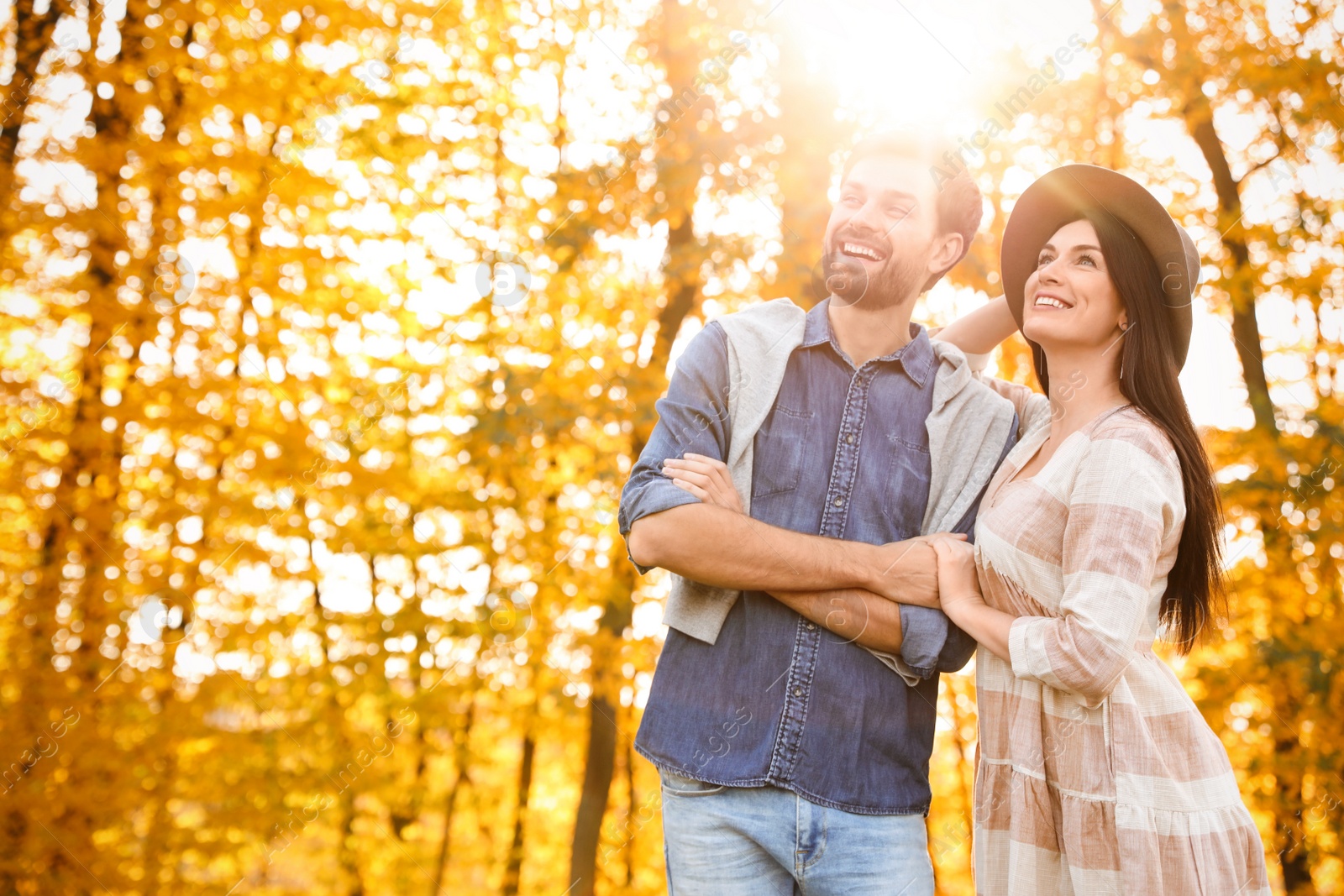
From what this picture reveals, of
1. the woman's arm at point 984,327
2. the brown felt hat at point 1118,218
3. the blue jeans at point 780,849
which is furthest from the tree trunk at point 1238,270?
the blue jeans at point 780,849

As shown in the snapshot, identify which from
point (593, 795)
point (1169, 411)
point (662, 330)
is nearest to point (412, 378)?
point (662, 330)

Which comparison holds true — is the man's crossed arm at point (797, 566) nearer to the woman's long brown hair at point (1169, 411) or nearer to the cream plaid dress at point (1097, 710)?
the cream plaid dress at point (1097, 710)

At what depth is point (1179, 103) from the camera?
4.85 m

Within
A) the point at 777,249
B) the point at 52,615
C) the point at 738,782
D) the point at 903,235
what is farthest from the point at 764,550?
the point at 52,615

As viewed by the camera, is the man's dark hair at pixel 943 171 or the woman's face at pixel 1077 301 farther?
the man's dark hair at pixel 943 171

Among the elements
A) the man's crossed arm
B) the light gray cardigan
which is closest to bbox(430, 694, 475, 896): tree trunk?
the light gray cardigan

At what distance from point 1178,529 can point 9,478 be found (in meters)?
4.86

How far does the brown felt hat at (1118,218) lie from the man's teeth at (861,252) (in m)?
0.36

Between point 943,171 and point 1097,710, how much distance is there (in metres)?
1.11

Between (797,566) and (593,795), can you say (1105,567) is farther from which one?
(593,795)

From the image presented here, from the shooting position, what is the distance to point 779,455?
1.86m

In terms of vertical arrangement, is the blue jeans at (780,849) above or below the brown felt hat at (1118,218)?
below

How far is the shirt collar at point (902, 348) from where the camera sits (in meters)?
1.95

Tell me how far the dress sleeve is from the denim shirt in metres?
0.23
